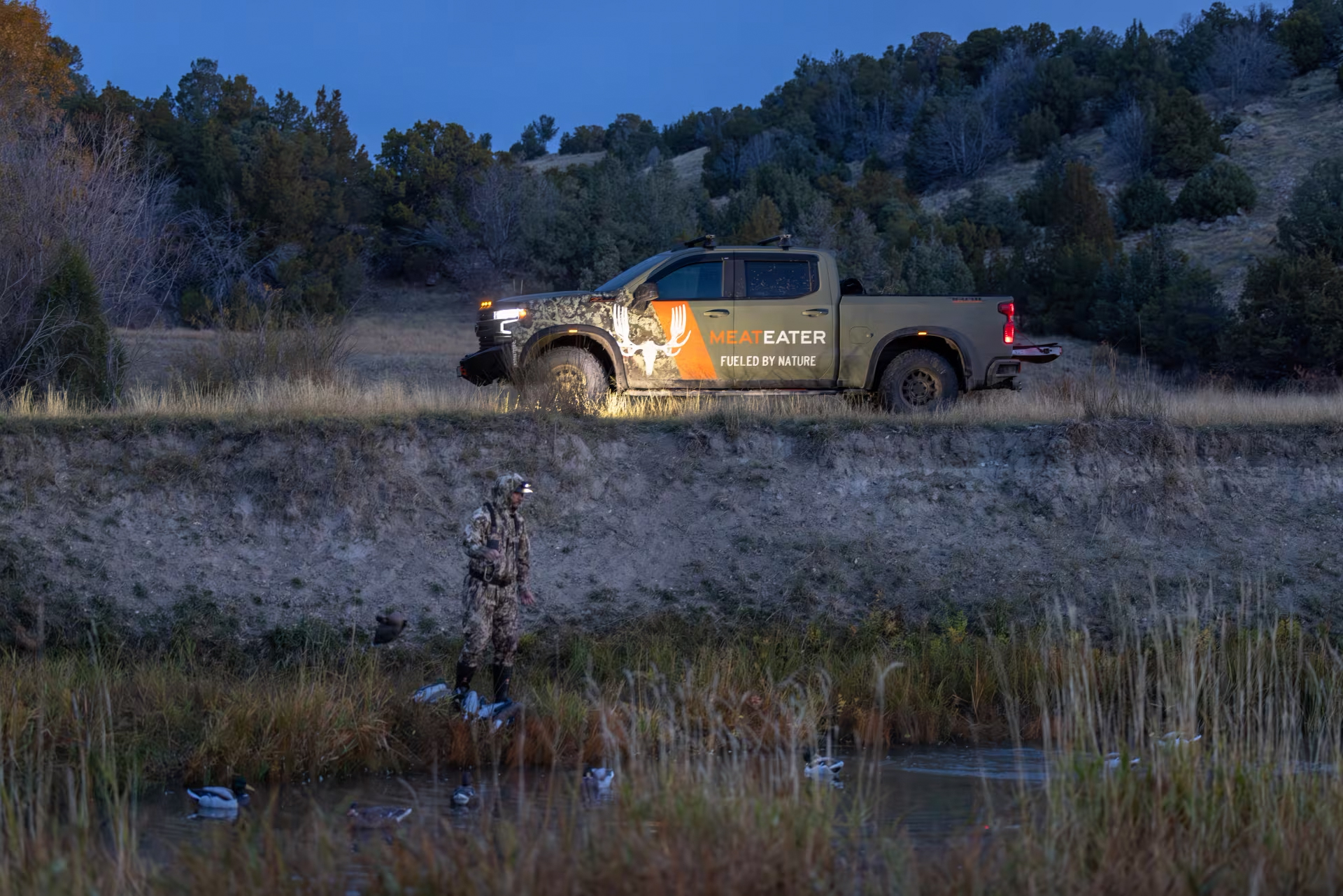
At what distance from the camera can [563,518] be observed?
1383 centimetres

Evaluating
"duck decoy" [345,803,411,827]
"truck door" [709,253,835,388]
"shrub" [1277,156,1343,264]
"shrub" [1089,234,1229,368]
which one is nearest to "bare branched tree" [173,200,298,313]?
"truck door" [709,253,835,388]

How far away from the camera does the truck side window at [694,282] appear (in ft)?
47.4

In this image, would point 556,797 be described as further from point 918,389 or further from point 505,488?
point 918,389

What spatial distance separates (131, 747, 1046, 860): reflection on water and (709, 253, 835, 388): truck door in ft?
19.3

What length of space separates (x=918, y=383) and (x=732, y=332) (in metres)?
2.42

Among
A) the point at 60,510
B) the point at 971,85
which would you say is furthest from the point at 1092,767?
the point at 971,85

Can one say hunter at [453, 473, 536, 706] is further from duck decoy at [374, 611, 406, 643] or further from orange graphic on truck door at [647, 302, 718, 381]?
orange graphic on truck door at [647, 302, 718, 381]

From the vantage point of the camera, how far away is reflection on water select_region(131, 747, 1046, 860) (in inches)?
289

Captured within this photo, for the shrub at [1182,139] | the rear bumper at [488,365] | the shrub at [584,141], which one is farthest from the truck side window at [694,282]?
the shrub at [584,141]

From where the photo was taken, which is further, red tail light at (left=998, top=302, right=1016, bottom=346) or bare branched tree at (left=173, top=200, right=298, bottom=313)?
bare branched tree at (left=173, top=200, right=298, bottom=313)

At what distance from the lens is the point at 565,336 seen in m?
14.5

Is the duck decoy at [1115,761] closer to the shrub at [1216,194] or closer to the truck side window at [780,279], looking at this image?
the truck side window at [780,279]

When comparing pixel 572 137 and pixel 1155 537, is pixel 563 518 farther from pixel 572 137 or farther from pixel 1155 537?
pixel 572 137

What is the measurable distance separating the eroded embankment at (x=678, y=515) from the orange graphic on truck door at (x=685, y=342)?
2.38ft
